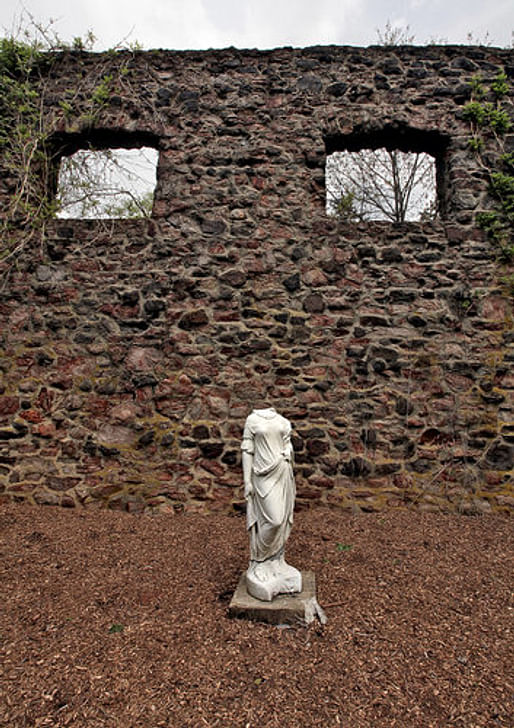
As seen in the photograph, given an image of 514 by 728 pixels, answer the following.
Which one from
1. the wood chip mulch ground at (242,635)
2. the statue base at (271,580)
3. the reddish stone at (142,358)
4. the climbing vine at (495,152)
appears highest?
the climbing vine at (495,152)

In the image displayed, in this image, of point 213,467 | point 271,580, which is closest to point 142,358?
point 213,467

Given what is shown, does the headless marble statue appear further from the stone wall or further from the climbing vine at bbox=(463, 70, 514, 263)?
the climbing vine at bbox=(463, 70, 514, 263)

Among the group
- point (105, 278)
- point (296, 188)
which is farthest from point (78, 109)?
point (296, 188)

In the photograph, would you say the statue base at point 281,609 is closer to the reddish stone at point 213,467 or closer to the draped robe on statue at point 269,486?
the draped robe on statue at point 269,486

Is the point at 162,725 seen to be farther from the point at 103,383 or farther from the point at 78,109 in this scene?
the point at 78,109

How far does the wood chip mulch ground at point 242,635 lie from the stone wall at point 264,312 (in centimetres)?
78

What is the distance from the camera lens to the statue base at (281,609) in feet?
8.53

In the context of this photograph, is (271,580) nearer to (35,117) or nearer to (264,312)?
(264,312)

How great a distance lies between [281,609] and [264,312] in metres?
3.14

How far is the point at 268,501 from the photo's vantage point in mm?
2729

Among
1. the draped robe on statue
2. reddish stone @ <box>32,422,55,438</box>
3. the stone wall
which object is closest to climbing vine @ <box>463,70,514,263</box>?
the stone wall

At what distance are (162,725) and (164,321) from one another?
3.76 meters

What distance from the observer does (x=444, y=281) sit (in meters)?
4.86

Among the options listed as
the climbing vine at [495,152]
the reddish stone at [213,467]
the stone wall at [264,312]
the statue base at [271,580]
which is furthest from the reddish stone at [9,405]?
the climbing vine at [495,152]
